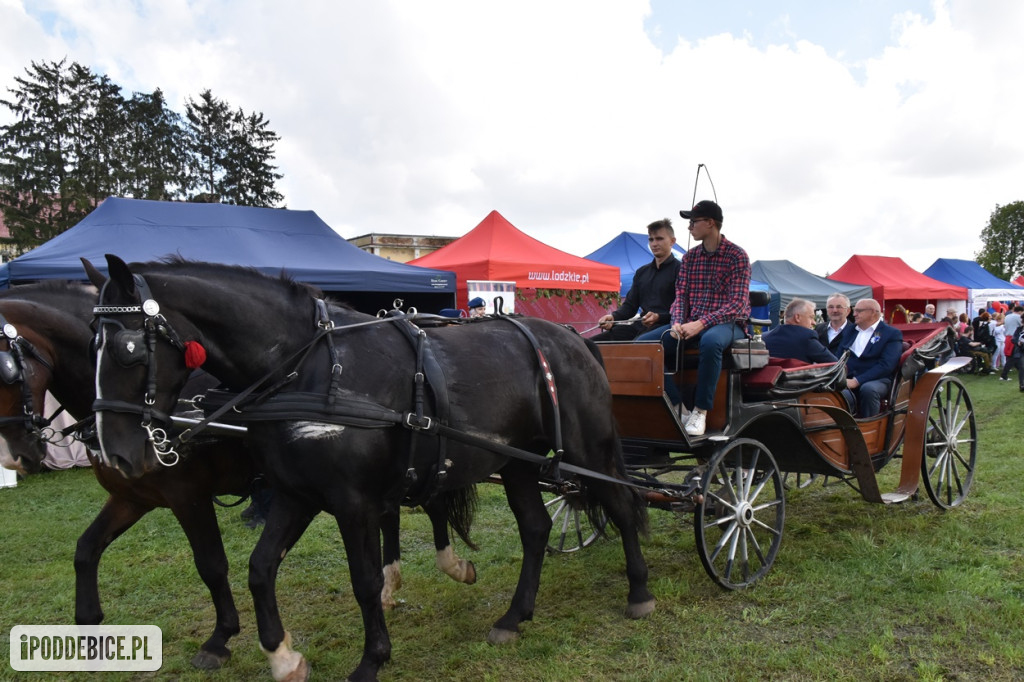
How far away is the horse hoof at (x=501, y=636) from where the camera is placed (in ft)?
11.1

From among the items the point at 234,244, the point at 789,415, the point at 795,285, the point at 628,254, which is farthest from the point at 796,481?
the point at 795,285

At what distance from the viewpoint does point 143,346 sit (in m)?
2.39

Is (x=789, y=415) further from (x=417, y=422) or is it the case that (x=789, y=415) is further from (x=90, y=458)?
(x=90, y=458)

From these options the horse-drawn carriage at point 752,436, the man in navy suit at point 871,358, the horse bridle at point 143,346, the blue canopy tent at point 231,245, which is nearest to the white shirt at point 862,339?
the man in navy suit at point 871,358

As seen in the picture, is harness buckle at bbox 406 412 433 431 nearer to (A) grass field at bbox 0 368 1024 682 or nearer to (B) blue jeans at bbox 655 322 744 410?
(A) grass field at bbox 0 368 1024 682

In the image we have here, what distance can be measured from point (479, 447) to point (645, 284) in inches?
90.4

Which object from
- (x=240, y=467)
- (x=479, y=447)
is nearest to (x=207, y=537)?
(x=240, y=467)

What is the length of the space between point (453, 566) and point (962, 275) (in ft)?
87.5

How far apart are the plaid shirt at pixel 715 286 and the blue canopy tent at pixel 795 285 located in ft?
43.4

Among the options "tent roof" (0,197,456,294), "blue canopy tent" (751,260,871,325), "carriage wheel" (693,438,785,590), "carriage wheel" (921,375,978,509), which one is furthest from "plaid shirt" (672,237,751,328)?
"blue canopy tent" (751,260,871,325)

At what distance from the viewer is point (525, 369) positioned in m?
3.34

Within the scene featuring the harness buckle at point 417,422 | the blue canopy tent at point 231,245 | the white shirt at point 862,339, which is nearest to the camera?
the harness buckle at point 417,422

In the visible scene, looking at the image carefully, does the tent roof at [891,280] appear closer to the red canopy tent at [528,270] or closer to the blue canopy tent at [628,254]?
the blue canopy tent at [628,254]

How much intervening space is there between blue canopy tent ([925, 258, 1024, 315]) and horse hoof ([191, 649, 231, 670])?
24.2m
